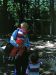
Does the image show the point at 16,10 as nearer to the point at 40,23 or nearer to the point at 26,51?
the point at 40,23

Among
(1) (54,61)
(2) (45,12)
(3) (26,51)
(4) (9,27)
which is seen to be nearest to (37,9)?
(2) (45,12)

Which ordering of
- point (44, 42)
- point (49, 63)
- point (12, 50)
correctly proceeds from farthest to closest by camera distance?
point (44, 42) → point (49, 63) → point (12, 50)

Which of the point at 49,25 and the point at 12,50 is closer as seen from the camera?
the point at 12,50

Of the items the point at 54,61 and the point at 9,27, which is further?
the point at 9,27

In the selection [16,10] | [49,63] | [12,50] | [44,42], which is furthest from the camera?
[16,10]

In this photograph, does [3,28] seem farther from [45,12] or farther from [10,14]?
[45,12]

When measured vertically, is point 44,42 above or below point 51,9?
below

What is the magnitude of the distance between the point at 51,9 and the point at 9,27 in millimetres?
1969

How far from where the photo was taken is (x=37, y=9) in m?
18.2

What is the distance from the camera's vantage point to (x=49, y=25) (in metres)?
18.2

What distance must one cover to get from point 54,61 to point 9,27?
6.57 m

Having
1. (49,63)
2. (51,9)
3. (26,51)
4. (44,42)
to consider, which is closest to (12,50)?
(26,51)

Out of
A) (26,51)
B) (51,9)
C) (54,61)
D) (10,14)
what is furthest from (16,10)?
(26,51)

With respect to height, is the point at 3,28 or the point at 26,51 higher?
the point at 26,51
